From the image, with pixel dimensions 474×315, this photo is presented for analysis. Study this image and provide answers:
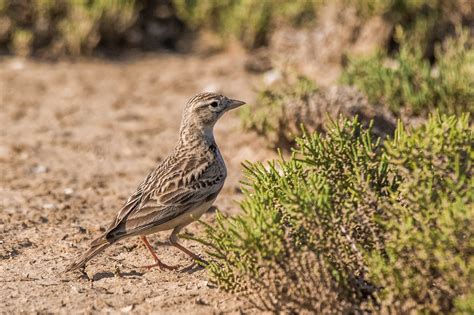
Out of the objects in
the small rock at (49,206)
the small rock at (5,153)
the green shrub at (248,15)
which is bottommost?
the small rock at (49,206)

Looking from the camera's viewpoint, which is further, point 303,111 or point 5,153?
point 5,153

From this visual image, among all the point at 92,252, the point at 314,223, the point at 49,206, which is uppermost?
the point at 314,223

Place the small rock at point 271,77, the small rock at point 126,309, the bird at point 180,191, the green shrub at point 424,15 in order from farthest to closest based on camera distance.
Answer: the green shrub at point 424,15 < the small rock at point 271,77 < the bird at point 180,191 < the small rock at point 126,309

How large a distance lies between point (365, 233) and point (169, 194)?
1.80 meters

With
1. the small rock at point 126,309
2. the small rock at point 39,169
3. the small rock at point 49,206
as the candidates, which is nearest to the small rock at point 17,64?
the small rock at point 39,169

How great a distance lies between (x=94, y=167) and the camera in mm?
8898

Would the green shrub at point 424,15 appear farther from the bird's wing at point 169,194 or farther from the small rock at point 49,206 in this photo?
the small rock at point 49,206

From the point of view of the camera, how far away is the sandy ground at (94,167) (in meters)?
5.63

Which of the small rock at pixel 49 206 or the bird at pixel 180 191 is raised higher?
the bird at pixel 180 191

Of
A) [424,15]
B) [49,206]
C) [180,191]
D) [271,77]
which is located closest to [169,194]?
[180,191]

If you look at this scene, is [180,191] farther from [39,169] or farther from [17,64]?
[17,64]

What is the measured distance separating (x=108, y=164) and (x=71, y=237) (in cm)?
224

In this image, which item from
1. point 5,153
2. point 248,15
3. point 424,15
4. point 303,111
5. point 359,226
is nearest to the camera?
point 359,226

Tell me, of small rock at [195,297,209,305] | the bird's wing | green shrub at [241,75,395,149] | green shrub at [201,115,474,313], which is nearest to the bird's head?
the bird's wing
